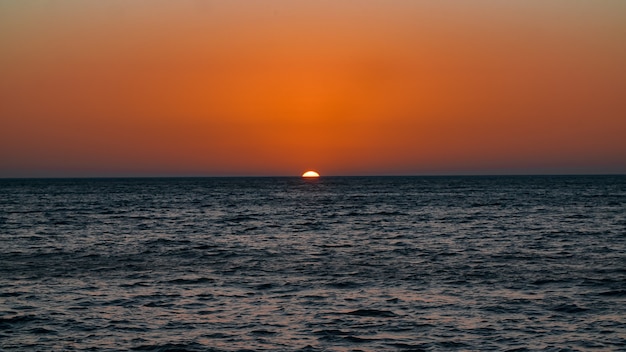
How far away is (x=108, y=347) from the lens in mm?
19562

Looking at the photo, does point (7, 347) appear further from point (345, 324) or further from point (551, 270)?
point (551, 270)

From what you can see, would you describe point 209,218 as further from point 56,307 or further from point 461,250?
point 56,307

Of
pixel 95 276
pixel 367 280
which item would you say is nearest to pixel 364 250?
pixel 367 280

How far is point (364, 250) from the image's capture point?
40625 millimetres

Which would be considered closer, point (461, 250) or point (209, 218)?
point (461, 250)

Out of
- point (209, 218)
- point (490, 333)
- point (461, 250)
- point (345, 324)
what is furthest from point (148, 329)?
point (209, 218)

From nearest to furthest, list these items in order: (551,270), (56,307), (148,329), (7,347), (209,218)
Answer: (7,347)
(148,329)
(56,307)
(551,270)
(209,218)

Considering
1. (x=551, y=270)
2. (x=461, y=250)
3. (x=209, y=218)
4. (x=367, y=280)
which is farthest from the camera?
(x=209, y=218)

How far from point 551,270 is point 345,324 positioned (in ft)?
45.7

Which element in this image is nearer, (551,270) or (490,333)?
(490,333)

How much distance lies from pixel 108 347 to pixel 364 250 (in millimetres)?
22576

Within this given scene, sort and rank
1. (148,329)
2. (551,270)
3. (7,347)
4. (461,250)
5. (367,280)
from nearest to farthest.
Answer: (7,347), (148,329), (367,280), (551,270), (461,250)

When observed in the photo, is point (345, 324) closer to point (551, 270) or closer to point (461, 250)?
point (551, 270)

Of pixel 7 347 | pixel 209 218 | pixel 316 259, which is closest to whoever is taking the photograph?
pixel 7 347
